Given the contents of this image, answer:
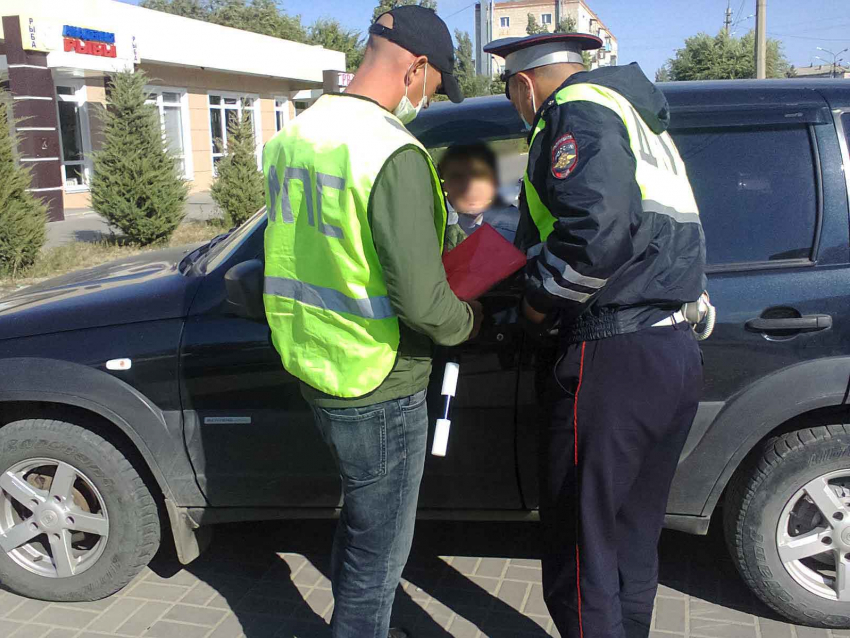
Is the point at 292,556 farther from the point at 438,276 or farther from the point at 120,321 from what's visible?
the point at 438,276

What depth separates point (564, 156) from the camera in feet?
6.56

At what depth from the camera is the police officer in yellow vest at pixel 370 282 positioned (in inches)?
76.5

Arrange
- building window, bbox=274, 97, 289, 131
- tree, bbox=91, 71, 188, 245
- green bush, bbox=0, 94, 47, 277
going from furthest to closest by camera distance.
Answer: building window, bbox=274, 97, 289, 131, tree, bbox=91, 71, 188, 245, green bush, bbox=0, 94, 47, 277

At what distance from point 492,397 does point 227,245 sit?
1263mm

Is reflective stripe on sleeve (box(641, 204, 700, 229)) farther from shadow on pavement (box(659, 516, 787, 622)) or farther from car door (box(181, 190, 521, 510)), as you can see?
shadow on pavement (box(659, 516, 787, 622))

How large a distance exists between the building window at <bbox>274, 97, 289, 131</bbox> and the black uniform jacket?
2786cm

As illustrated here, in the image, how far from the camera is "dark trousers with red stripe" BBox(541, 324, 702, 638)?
85.7 inches

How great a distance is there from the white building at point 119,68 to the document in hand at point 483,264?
12540mm

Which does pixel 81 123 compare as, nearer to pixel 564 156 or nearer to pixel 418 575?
pixel 418 575

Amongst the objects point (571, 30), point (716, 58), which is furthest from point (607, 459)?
point (716, 58)

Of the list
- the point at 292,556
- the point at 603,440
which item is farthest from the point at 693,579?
the point at 292,556

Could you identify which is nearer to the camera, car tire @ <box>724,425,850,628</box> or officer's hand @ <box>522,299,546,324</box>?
officer's hand @ <box>522,299,546,324</box>

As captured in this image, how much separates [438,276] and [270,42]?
84.6 ft

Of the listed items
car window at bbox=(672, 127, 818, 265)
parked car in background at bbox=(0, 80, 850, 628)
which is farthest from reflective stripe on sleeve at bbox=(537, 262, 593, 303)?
car window at bbox=(672, 127, 818, 265)
